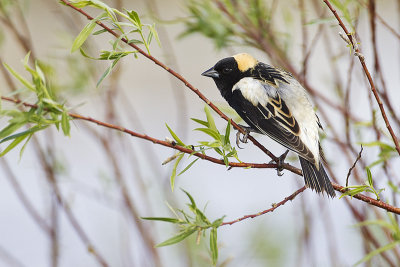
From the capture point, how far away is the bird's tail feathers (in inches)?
70.1

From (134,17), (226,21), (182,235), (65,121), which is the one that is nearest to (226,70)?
(226,21)

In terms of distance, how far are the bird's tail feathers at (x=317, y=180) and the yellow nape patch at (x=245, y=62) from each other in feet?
2.34

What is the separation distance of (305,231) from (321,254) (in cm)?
232

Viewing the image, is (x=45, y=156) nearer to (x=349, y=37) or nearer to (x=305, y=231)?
(x=305, y=231)

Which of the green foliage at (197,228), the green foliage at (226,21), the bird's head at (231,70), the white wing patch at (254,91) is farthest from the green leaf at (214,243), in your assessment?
the bird's head at (231,70)

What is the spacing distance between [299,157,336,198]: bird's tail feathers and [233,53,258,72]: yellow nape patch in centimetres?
71

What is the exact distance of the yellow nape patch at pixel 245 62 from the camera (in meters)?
2.55

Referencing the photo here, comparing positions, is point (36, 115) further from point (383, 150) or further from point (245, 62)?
point (245, 62)

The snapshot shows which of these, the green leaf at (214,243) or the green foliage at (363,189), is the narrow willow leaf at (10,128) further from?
the green foliage at (363,189)

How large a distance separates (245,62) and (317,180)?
0.86 meters

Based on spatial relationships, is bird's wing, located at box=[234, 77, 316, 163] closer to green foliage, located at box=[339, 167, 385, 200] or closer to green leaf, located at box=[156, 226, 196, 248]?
green foliage, located at box=[339, 167, 385, 200]

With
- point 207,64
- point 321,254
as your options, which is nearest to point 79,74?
point 321,254

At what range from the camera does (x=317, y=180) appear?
1.85 meters

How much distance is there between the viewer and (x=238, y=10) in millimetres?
2264
